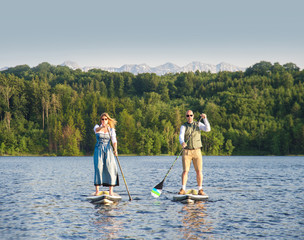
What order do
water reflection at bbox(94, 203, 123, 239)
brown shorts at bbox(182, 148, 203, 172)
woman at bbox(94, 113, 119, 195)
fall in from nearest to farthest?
water reflection at bbox(94, 203, 123, 239) < woman at bbox(94, 113, 119, 195) < brown shorts at bbox(182, 148, 203, 172)

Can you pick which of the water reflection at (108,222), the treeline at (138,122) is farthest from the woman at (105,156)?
the treeline at (138,122)

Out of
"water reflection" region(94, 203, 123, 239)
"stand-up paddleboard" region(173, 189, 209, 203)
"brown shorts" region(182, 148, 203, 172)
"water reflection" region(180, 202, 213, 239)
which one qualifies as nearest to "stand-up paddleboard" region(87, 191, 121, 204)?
"water reflection" region(94, 203, 123, 239)

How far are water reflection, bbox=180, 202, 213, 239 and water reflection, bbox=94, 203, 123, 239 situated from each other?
211cm

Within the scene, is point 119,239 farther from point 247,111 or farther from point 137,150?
point 247,111

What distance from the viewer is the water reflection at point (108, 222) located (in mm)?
12039

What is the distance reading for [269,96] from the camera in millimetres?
177625

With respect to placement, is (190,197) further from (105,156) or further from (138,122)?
(138,122)

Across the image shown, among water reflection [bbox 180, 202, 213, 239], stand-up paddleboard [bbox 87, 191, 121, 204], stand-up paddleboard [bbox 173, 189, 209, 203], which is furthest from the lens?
stand-up paddleboard [bbox 173, 189, 209, 203]

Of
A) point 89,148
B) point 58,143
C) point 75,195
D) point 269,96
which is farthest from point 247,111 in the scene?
point 75,195

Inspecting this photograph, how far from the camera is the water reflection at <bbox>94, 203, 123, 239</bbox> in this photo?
1204 centimetres

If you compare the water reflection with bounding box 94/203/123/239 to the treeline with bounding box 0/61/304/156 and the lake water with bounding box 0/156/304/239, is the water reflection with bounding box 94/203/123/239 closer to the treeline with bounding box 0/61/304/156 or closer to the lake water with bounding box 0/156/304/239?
the lake water with bounding box 0/156/304/239

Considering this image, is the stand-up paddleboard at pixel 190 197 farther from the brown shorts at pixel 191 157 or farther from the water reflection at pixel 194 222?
the brown shorts at pixel 191 157

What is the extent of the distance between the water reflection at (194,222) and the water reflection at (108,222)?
6.92ft

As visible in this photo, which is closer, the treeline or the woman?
the woman
